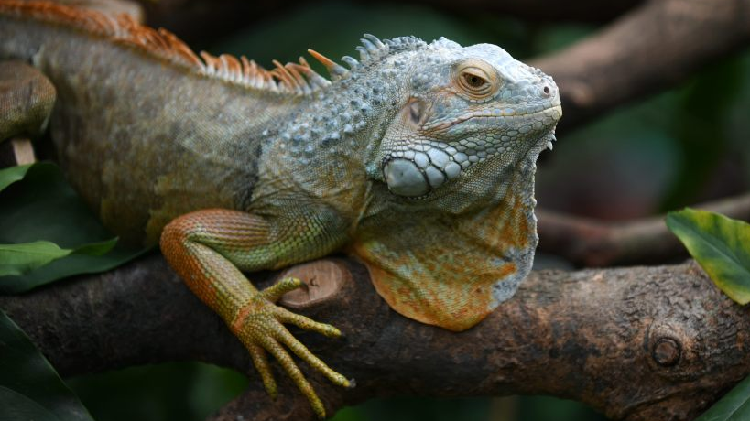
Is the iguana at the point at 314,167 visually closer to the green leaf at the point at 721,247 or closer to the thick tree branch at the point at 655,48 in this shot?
the green leaf at the point at 721,247

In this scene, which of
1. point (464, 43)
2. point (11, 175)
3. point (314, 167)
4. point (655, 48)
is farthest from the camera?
point (464, 43)

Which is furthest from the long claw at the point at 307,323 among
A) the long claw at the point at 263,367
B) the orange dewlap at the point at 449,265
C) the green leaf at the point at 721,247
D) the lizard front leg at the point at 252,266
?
the green leaf at the point at 721,247

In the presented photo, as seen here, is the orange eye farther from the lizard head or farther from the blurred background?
the blurred background

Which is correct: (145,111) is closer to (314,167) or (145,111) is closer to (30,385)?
(314,167)

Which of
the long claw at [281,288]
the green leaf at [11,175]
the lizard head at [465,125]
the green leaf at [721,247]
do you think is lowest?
the long claw at [281,288]

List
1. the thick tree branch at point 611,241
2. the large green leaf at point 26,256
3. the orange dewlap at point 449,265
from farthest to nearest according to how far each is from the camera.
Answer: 1. the thick tree branch at point 611,241
2. the orange dewlap at point 449,265
3. the large green leaf at point 26,256

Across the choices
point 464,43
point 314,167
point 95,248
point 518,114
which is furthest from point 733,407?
point 464,43
